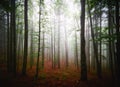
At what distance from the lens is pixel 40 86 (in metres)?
9.24

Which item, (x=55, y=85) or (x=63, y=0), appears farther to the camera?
(x=63, y=0)

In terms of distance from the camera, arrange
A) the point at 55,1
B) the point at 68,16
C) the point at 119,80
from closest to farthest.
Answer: the point at 119,80
the point at 55,1
the point at 68,16

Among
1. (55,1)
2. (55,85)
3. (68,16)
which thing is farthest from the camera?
(68,16)

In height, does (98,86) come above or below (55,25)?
below

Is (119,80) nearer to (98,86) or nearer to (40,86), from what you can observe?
(98,86)

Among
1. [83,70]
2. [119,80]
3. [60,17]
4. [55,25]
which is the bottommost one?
[119,80]

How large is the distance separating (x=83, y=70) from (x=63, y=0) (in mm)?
15249

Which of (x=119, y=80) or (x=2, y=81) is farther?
(x=2, y=81)

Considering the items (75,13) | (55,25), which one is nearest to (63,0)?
(75,13)

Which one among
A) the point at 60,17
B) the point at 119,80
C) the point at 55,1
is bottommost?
the point at 119,80

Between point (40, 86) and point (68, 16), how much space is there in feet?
54.5

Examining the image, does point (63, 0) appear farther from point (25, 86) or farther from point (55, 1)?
point (25, 86)

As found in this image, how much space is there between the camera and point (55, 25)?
2102 cm

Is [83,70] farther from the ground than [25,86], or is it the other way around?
[83,70]
